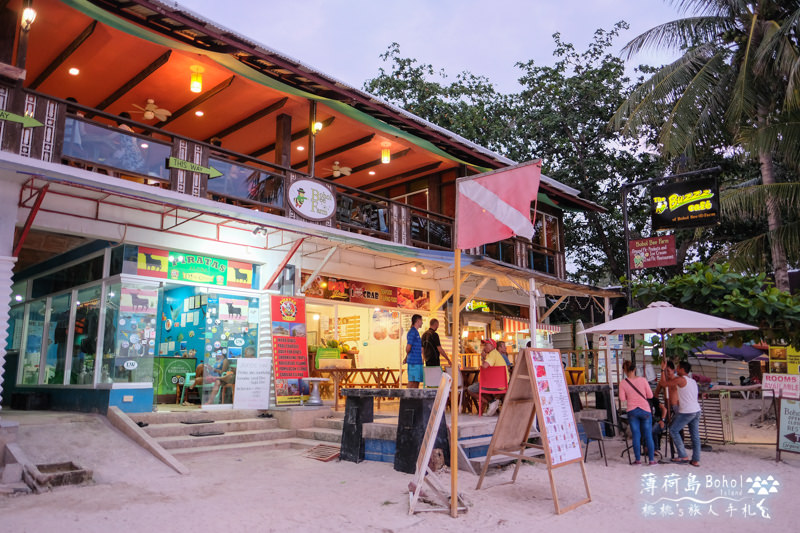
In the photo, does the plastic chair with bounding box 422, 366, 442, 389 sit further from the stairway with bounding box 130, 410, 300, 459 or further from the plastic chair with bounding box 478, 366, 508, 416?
the stairway with bounding box 130, 410, 300, 459

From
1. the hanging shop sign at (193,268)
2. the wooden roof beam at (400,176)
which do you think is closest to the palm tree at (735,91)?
the wooden roof beam at (400,176)

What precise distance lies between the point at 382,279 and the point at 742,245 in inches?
383

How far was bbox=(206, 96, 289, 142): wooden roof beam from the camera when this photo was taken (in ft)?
37.7

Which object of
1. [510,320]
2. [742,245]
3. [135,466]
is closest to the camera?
→ [135,466]

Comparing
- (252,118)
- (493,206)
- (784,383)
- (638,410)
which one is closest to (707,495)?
(638,410)

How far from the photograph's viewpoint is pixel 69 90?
11023 millimetres

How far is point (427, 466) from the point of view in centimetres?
560

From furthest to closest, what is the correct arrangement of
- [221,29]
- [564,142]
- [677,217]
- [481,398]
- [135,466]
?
[564,142] → [677,217] → [481,398] → [221,29] → [135,466]

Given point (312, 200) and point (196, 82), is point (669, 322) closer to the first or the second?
point (312, 200)

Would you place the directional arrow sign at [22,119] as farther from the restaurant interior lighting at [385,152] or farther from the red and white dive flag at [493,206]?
the restaurant interior lighting at [385,152]

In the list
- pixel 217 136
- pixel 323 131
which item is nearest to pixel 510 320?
pixel 323 131

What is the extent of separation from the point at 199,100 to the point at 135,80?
3.83ft

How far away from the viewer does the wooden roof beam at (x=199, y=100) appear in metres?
10.7

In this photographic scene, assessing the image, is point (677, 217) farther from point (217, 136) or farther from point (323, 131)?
point (217, 136)
